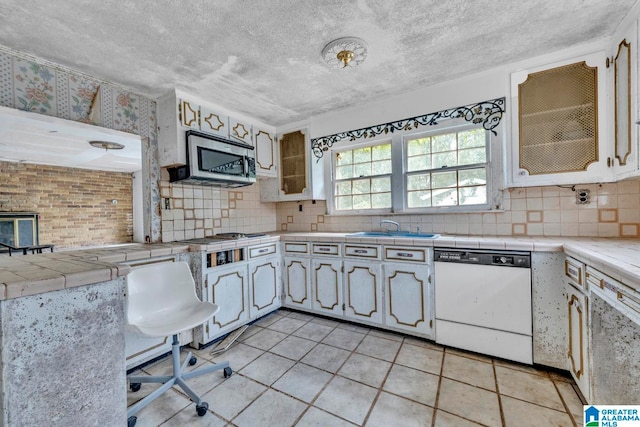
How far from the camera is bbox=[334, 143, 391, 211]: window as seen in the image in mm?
2986

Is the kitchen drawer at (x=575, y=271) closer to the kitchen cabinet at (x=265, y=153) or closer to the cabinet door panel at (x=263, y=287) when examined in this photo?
the cabinet door panel at (x=263, y=287)

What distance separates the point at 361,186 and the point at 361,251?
37.5 inches

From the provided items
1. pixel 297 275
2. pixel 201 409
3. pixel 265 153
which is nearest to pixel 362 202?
pixel 297 275

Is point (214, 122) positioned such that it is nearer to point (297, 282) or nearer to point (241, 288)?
point (241, 288)

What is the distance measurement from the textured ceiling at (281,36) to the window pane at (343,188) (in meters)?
1.21

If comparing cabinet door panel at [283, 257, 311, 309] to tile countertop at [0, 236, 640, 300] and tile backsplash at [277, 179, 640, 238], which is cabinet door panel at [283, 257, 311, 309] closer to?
tile countertop at [0, 236, 640, 300]

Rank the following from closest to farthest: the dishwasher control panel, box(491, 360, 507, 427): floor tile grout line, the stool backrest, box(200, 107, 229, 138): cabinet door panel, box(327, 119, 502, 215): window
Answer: box(491, 360, 507, 427): floor tile grout line < the stool backrest < the dishwasher control panel < box(327, 119, 502, 215): window < box(200, 107, 229, 138): cabinet door panel

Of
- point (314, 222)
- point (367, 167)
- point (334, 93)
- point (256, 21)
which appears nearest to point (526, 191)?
point (367, 167)

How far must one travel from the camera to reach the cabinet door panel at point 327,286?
262 cm

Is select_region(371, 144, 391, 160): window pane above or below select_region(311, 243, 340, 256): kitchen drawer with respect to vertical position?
above

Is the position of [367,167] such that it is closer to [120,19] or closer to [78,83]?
[120,19]

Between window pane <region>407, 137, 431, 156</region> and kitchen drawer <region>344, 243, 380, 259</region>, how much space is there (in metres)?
1.14

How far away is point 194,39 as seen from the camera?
1681mm

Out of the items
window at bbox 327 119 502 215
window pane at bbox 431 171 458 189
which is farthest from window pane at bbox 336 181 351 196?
window pane at bbox 431 171 458 189
